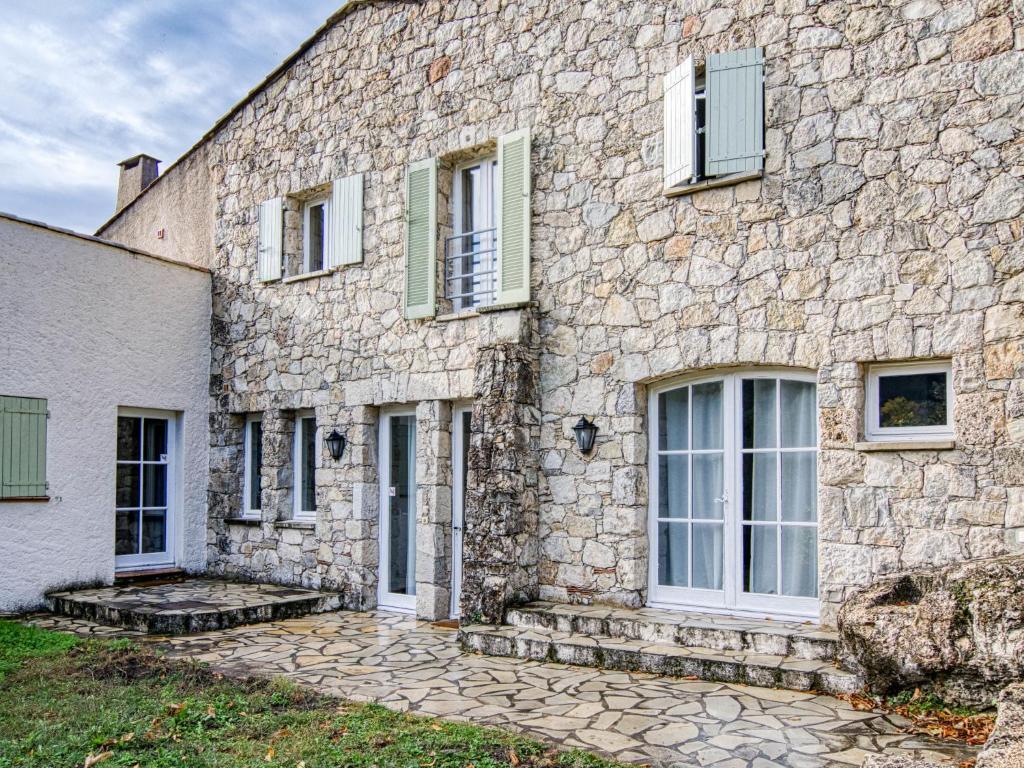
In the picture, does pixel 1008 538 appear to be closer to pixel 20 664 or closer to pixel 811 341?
pixel 811 341

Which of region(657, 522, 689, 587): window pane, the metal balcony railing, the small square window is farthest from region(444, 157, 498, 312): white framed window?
region(657, 522, 689, 587): window pane

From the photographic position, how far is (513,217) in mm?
7734

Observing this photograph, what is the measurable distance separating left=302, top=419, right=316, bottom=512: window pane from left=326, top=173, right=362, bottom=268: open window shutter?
1846mm

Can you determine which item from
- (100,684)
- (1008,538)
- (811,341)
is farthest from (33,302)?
(1008,538)

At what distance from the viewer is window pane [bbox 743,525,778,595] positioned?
642 centimetres

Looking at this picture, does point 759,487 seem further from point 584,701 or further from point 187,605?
point 187,605

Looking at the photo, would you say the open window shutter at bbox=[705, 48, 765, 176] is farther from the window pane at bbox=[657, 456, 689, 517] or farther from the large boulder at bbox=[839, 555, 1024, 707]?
the large boulder at bbox=[839, 555, 1024, 707]

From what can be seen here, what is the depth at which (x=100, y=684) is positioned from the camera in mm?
5555

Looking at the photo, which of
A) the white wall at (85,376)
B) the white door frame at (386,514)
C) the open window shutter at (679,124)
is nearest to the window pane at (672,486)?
the open window shutter at (679,124)

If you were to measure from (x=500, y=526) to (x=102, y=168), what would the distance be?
10.5 metres

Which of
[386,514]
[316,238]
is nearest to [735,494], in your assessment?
[386,514]

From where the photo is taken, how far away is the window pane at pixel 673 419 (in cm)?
696

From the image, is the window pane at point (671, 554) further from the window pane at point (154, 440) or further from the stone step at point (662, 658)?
the window pane at point (154, 440)

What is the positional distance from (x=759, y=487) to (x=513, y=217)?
3193 millimetres
